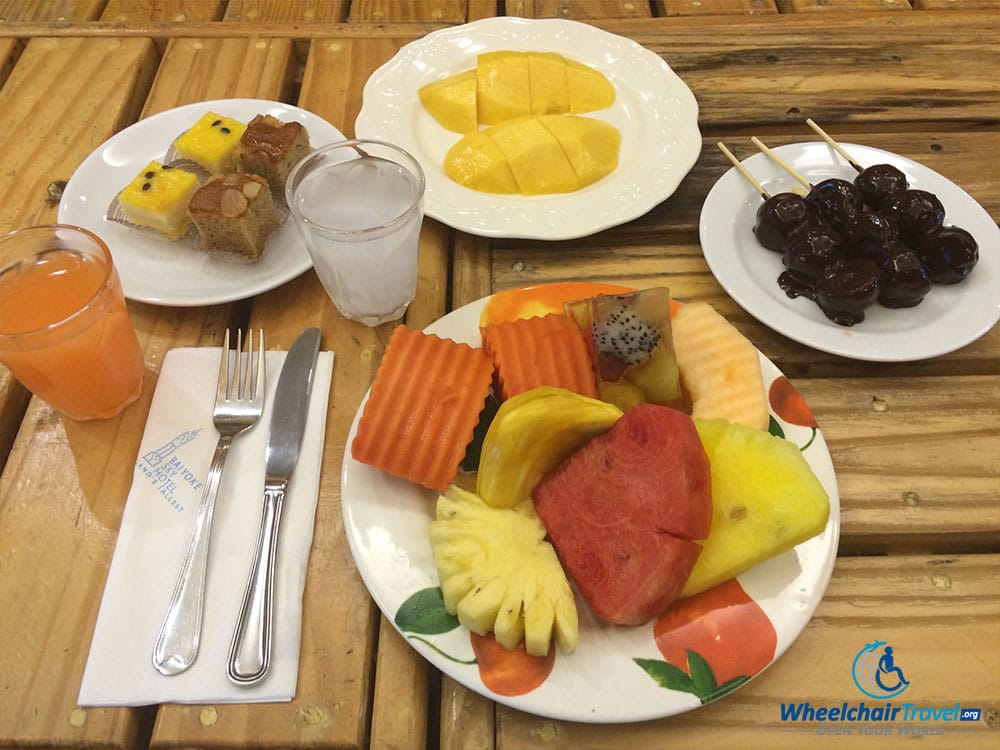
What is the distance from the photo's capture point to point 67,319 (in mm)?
838

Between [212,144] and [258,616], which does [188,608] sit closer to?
[258,616]

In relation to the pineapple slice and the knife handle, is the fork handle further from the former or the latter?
the pineapple slice

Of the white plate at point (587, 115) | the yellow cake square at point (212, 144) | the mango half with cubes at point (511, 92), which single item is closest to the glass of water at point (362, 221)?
the white plate at point (587, 115)

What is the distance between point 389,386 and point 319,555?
216 millimetres

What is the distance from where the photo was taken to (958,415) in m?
0.98

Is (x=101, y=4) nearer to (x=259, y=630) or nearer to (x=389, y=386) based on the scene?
(x=389, y=386)

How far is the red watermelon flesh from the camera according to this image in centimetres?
68

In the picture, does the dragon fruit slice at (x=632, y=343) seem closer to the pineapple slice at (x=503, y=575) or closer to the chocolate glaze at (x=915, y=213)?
the pineapple slice at (x=503, y=575)

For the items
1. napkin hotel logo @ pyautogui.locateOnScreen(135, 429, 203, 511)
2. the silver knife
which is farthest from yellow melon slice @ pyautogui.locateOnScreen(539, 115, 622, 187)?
napkin hotel logo @ pyautogui.locateOnScreen(135, 429, 203, 511)

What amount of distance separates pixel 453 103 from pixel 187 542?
3.10 feet

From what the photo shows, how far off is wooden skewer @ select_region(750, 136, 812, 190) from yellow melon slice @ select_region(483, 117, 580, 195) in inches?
12.4

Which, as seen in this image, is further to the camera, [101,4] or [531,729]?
[101,4]

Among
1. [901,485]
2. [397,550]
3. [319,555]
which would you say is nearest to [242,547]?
[319,555]

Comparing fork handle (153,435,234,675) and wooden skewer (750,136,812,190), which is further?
wooden skewer (750,136,812,190)
